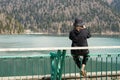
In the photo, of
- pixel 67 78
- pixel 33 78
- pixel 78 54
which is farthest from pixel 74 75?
pixel 78 54

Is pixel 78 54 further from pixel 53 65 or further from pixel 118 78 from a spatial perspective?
pixel 118 78

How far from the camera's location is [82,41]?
34.1 feet

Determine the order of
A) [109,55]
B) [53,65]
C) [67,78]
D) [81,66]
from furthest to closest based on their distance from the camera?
[67,78], [109,55], [81,66], [53,65]

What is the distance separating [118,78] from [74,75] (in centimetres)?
170

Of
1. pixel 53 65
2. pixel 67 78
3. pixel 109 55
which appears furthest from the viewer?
pixel 67 78

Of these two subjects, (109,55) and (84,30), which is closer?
(84,30)

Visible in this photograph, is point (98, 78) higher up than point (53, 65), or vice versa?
point (53, 65)

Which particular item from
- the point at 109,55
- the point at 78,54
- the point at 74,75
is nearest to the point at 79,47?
the point at 78,54

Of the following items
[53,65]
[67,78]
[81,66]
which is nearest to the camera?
[53,65]

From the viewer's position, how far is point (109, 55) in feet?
37.3

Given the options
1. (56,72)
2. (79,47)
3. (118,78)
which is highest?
(79,47)

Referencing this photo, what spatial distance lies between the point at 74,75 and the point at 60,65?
270 centimetres

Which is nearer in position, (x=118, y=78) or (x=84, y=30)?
(x=84, y=30)

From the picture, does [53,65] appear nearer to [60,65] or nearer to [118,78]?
[60,65]
